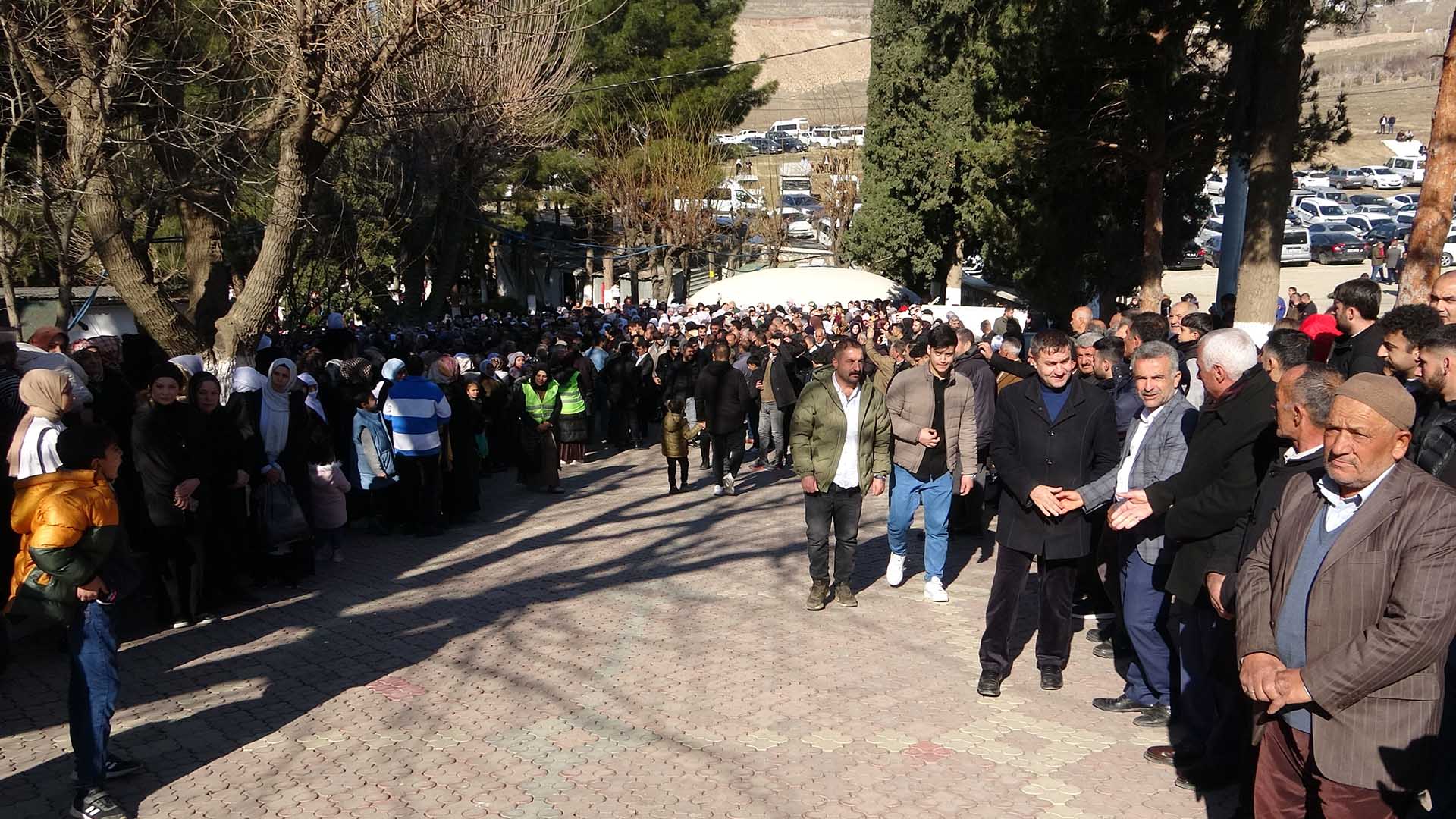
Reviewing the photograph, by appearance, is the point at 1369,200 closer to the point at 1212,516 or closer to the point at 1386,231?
the point at 1386,231

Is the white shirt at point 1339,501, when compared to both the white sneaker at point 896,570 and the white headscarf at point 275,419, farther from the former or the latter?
the white headscarf at point 275,419


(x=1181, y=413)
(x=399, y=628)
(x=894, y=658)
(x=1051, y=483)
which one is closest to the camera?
(x=1181, y=413)

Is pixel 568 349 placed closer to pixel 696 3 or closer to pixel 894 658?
pixel 894 658

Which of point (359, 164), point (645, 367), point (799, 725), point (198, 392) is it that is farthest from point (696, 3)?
point (799, 725)

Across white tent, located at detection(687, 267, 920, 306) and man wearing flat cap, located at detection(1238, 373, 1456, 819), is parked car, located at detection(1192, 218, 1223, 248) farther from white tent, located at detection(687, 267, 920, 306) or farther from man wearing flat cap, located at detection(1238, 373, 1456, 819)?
man wearing flat cap, located at detection(1238, 373, 1456, 819)

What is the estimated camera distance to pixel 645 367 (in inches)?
637

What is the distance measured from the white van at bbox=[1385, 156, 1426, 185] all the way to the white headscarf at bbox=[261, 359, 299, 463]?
65035 mm

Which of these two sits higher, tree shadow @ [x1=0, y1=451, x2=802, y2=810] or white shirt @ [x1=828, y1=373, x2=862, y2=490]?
white shirt @ [x1=828, y1=373, x2=862, y2=490]

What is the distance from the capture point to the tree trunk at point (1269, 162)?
12781mm

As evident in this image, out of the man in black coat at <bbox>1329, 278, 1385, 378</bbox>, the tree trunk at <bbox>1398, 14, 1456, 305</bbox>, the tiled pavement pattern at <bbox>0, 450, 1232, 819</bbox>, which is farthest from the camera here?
the tree trunk at <bbox>1398, 14, 1456, 305</bbox>

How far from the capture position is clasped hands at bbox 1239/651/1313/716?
11.2ft

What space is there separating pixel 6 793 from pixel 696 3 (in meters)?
37.6

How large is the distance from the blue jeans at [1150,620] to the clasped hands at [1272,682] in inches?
74.4

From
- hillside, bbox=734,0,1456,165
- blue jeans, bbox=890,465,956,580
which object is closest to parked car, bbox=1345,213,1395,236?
hillside, bbox=734,0,1456,165
